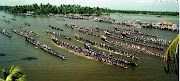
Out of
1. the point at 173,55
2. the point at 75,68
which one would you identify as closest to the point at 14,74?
the point at 173,55

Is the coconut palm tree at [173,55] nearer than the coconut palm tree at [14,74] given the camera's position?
Yes

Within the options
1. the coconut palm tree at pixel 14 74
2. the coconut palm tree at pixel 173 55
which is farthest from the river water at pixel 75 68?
the coconut palm tree at pixel 173 55

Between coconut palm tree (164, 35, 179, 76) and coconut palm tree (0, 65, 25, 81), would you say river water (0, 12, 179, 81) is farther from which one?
coconut palm tree (164, 35, 179, 76)

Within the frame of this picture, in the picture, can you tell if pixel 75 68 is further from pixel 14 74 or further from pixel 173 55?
pixel 173 55

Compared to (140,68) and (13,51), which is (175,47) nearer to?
(140,68)

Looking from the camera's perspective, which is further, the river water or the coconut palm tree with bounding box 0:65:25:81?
the river water

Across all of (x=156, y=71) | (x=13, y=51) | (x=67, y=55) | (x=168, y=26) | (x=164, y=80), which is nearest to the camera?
(x=164, y=80)

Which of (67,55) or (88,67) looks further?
(67,55)

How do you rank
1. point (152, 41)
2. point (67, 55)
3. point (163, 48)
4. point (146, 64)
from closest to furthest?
point (146, 64) → point (67, 55) → point (163, 48) → point (152, 41)

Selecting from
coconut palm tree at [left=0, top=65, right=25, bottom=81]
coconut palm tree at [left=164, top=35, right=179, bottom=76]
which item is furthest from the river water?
coconut palm tree at [left=164, top=35, right=179, bottom=76]

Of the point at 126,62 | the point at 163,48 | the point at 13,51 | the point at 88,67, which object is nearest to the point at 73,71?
the point at 88,67

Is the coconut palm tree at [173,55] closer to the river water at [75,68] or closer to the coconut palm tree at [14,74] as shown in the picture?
the coconut palm tree at [14,74]
